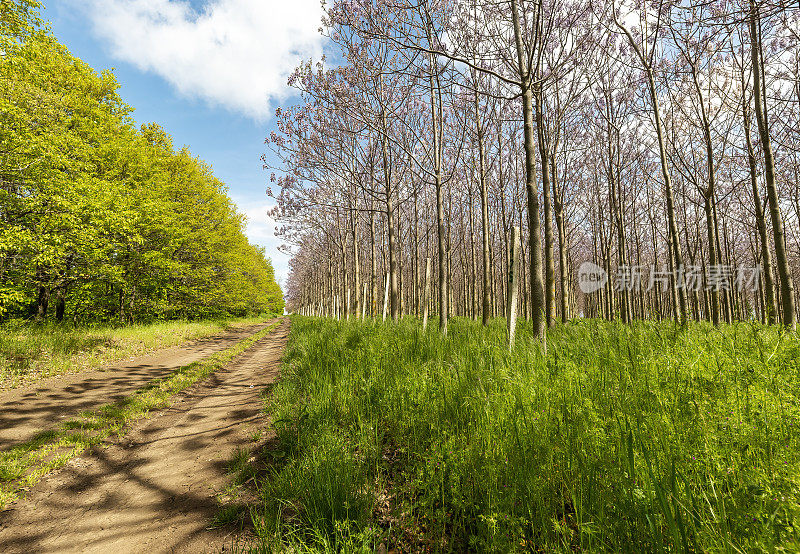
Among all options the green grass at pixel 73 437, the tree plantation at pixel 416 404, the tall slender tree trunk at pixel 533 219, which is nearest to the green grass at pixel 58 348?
the tree plantation at pixel 416 404

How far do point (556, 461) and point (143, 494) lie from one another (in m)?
3.48

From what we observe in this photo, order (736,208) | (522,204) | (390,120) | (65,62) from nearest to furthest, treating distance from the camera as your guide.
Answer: (390,120) → (65,62) → (522,204) → (736,208)

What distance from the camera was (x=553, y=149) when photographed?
31.6ft

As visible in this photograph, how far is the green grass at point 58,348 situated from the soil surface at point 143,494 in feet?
16.1

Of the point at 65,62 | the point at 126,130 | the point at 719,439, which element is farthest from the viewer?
the point at 126,130

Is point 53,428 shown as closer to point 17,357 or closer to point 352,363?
point 352,363

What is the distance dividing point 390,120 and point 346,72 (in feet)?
7.59

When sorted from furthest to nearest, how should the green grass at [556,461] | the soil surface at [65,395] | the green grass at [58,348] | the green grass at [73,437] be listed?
the green grass at [58,348] → the soil surface at [65,395] → the green grass at [73,437] → the green grass at [556,461]

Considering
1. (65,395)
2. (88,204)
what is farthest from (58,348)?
(88,204)

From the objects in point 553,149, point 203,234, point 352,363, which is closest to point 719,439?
Answer: point 352,363

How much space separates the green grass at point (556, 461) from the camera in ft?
4.43

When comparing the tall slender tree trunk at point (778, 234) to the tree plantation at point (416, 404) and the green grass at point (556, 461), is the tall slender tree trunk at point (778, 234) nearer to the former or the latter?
the tree plantation at point (416, 404)

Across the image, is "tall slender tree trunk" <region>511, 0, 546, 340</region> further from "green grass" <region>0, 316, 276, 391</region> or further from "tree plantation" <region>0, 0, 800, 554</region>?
"green grass" <region>0, 316, 276, 391</region>

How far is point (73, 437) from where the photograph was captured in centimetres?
395
